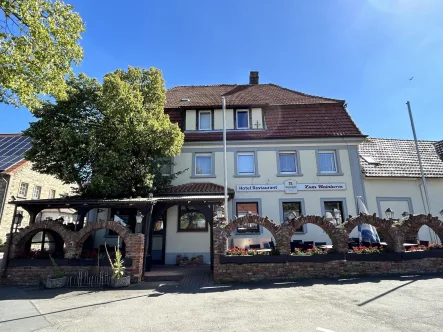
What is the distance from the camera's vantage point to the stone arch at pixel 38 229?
9.62 m

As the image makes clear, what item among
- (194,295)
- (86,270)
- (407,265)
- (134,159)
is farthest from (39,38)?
(407,265)

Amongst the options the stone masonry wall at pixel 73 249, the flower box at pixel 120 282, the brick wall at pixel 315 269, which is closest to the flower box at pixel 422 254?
the brick wall at pixel 315 269

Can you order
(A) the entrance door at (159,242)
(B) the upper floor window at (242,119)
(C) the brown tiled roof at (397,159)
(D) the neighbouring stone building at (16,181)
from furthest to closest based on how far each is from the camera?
(D) the neighbouring stone building at (16,181) < (B) the upper floor window at (242,119) < (C) the brown tiled roof at (397,159) < (A) the entrance door at (159,242)

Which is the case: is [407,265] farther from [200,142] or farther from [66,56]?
[66,56]

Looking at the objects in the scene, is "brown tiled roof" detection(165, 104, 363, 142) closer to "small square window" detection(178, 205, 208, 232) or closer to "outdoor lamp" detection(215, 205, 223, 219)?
"small square window" detection(178, 205, 208, 232)

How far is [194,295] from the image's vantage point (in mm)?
7512

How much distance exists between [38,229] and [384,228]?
13499 mm

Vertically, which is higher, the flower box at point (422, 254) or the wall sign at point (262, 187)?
the wall sign at point (262, 187)

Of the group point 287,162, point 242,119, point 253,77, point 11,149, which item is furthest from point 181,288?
point 11,149

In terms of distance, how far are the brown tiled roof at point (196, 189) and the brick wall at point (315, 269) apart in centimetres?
440

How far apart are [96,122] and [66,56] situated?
4.69 metres

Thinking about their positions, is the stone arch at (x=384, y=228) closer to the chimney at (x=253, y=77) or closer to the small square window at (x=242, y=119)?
the small square window at (x=242, y=119)

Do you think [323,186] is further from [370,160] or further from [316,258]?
[316,258]

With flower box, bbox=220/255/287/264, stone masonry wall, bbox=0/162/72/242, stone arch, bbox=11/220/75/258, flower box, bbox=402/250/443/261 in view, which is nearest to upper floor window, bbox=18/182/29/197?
stone masonry wall, bbox=0/162/72/242
